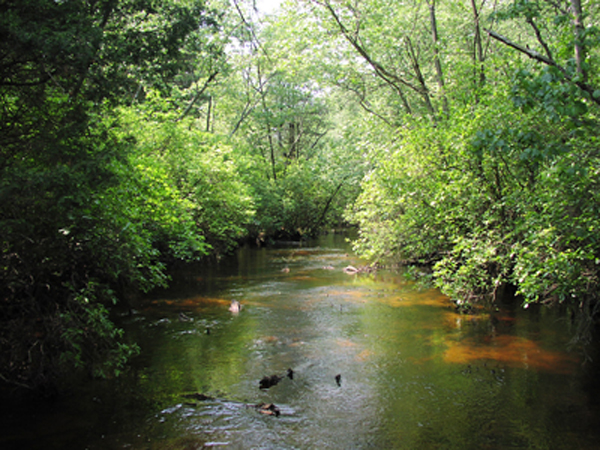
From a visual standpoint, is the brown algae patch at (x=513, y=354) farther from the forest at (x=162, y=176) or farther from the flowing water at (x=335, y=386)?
the forest at (x=162, y=176)

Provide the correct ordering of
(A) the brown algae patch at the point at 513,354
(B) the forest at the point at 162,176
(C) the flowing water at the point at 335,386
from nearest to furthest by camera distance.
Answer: (B) the forest at the point at 162,176, (C) the flowing water at the point at 335,386, (A) the brown algae patch at the point at 513,354

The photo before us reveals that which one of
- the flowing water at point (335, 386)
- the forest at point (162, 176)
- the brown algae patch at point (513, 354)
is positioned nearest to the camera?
the forest at point (162, 176)

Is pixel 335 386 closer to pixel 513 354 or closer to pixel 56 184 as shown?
pixel 513 354

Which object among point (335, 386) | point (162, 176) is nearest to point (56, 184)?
point (335, 386)

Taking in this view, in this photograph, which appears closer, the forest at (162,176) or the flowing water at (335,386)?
the forest at (162,176)

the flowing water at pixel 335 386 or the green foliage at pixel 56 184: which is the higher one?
the green foliage at pixel 56 184

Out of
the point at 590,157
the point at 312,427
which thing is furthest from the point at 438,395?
the point at 590,157

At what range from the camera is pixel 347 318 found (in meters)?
11.5

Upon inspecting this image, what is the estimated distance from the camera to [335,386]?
7332 mm

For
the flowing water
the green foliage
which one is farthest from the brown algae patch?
the green foliage

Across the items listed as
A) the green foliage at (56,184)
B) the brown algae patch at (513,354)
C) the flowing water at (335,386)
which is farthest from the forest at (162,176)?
the brown algae patch at (513,354)

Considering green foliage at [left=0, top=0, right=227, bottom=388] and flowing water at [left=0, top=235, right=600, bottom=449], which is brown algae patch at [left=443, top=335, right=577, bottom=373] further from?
green foliage at [left=0, top=0, right=227, bottom=388]

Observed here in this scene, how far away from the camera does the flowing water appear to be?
5.71 metres

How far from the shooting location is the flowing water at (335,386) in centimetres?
571
